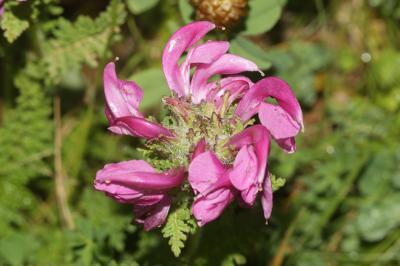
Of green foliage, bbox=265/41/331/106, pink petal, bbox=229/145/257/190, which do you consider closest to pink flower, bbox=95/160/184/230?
pink petal, bbox=229/145/257/190

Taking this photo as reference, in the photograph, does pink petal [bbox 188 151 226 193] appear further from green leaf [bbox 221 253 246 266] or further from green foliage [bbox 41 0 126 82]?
green foliage [bbox 41 0 126 82]

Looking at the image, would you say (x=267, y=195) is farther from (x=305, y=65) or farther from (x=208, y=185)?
(x=305, y=65)

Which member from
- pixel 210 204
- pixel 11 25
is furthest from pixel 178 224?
pixel 11 25

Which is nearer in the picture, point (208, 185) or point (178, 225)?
point (208, 185)

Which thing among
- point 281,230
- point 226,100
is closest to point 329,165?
point 281,230

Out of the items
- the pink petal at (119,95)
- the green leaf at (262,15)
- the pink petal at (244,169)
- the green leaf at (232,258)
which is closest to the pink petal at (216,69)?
the pink petal at (119,95)

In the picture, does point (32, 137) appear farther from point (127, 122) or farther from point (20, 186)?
point (127, 122)
